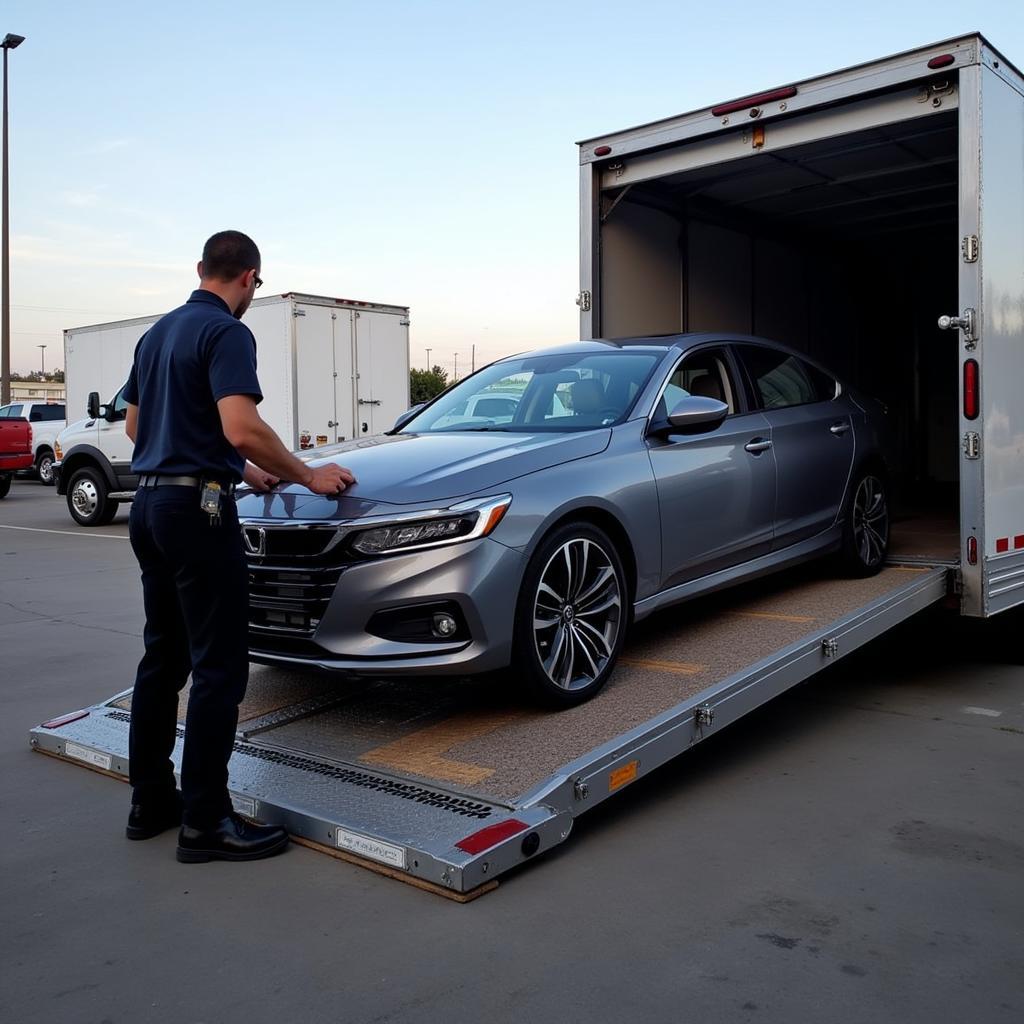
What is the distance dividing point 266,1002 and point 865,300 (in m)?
9.64

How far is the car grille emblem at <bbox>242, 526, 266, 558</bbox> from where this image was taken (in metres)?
4.36

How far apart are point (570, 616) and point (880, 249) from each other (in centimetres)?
765

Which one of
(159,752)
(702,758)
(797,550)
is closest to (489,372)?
(797,550)

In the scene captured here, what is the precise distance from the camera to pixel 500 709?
4531 mm

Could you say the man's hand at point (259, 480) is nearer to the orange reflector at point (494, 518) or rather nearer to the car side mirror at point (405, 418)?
the orange reflector at point (494, 518)

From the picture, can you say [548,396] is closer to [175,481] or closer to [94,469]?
[175,481]

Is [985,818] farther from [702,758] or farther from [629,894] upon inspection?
[629,894]

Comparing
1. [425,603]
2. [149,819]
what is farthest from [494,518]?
[149,819]

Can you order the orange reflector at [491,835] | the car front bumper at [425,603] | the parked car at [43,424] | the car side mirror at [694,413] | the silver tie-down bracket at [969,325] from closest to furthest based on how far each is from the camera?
the orange reflector at [491,835]
the car front bumper at [425,603]
the car side mirror at [694,413]
the silver tie-down bracket at [969,325]
the parked car at [43,424]

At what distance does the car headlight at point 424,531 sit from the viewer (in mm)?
4137

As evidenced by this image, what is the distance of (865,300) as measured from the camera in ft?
35.9

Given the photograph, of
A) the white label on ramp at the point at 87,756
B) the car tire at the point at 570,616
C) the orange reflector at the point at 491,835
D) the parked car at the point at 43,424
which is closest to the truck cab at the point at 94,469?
the parked car at the point at 43,424

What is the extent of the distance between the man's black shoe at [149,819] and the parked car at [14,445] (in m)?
18.9

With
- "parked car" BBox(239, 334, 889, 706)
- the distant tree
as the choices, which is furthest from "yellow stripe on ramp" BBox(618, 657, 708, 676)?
the distant tree
